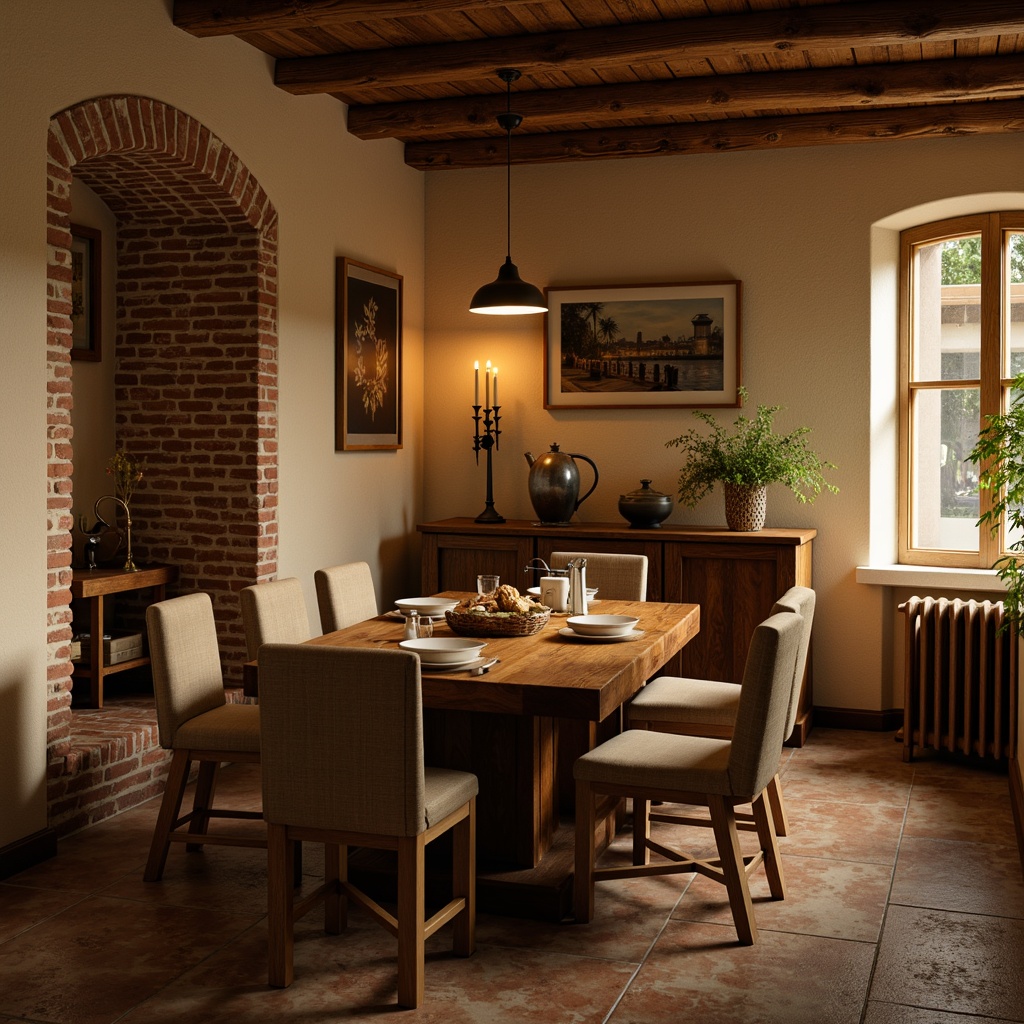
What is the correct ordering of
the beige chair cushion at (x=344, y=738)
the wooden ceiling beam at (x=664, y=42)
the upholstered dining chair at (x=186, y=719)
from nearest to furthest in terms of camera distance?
the beige chair cushion at (x=344, y=738)
the upholstered dining chair at (x=186, y=719)
the wooden ceiling beam at (x=664, y=42)

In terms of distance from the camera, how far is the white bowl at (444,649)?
3.23m

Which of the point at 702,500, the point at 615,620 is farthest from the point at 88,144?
the point at 702,500

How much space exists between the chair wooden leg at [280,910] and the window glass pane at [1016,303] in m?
4.43

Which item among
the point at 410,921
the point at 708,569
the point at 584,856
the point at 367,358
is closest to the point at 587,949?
the point at 584,856

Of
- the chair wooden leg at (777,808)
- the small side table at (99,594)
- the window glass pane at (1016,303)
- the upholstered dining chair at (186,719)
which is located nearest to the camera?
the upholstered dining chair at (186,719)

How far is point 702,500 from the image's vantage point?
6.16 meters

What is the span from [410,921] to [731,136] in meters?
4.31

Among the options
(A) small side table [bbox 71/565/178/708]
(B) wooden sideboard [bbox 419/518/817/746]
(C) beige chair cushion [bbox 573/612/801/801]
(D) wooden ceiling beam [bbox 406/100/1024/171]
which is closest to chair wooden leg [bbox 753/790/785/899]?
(C) beige chair cushion [bbox 573/612/801/801]

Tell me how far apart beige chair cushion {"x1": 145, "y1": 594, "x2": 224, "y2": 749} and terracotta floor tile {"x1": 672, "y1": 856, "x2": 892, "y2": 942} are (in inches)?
64.8

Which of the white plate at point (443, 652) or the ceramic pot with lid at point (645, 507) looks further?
the ceramic pot with lid at point (645, 507)

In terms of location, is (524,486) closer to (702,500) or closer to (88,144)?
(702,500)

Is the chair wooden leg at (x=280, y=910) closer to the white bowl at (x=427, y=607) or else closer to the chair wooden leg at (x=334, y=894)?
the chair wooden leg at (x=334, y=894)

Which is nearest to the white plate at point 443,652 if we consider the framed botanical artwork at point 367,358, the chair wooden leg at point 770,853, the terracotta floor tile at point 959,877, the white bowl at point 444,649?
the white bowl at point 444,649

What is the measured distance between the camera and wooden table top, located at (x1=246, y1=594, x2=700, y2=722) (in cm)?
304
